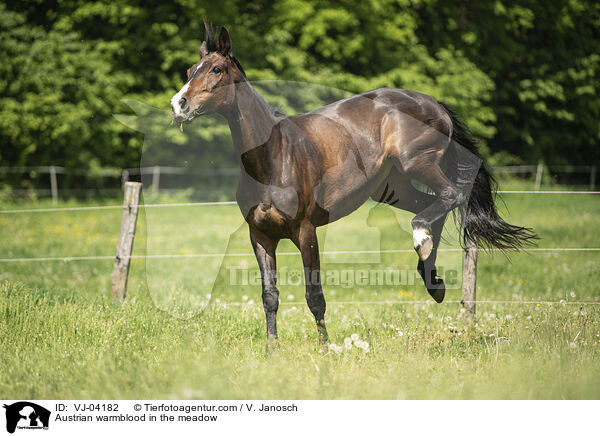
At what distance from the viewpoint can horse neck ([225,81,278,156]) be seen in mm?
3631

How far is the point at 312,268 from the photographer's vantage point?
3803mm

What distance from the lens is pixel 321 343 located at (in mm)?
3926

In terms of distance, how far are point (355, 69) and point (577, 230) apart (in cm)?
1021

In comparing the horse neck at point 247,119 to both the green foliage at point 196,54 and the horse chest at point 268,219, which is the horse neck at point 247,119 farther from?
the green foliage at point 196,54

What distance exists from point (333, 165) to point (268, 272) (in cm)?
96

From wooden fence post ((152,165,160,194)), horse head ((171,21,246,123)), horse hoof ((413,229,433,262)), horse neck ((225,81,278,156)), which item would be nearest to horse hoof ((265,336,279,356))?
horse hoof ((413,229,433,262))

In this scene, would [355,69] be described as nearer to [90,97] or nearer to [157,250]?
[90,97]

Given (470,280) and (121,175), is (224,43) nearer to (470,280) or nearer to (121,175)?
(470,280)

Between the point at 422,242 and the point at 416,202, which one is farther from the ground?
the point at 416,202

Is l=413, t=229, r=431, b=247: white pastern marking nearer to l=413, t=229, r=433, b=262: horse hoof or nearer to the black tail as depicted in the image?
l=413, t=229, r=433, b=262: horse hoof
